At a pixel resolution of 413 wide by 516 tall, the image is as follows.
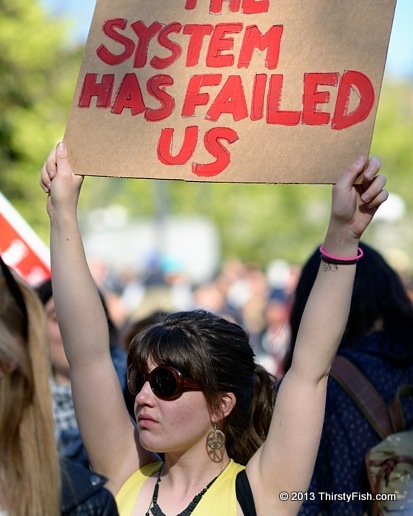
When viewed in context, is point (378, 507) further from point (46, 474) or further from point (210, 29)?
point (210, 29)

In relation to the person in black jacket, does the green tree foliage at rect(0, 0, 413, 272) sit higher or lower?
higher

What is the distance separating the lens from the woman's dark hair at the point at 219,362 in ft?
8.04

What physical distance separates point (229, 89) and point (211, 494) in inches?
41.8

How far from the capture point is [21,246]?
461 cm

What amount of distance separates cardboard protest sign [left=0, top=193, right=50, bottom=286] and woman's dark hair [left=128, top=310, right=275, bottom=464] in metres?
2.13

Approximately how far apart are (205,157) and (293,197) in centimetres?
3578

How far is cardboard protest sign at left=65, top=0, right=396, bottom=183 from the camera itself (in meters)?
2.29

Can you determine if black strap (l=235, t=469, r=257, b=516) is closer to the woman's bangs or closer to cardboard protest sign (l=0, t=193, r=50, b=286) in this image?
the woman's bangs

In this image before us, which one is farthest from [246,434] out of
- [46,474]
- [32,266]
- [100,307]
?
[32,266]

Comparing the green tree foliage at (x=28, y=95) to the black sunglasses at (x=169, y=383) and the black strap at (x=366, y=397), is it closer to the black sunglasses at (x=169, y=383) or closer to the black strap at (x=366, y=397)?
the black strap at (x=366, y=397)

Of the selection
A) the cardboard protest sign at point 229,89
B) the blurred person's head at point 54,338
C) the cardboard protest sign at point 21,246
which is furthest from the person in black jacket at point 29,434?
the cardboard protest sign at point 21,246

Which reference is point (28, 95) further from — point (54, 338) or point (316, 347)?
point (316, 347)

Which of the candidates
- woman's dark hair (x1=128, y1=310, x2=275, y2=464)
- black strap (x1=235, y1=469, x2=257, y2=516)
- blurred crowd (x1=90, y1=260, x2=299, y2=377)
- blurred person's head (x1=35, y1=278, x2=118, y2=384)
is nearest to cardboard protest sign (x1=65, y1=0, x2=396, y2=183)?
woman's dark hair (x1=128, y1=310, x2=275, y2=464)

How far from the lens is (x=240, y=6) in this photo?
8.23 feet
